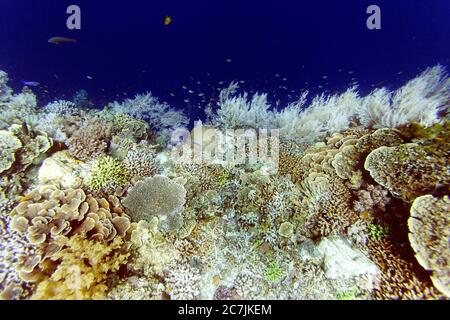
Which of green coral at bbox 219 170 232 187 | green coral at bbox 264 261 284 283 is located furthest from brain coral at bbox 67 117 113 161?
green coral at bbox 264 261 284 283

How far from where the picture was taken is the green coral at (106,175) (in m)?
4.96

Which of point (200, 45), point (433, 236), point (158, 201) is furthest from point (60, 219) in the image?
point (200, 45)

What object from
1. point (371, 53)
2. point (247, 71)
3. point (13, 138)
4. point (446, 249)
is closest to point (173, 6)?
point (247, 71)

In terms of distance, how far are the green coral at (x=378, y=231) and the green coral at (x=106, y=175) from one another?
4.71 m

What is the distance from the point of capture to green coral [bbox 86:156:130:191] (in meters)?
4.96

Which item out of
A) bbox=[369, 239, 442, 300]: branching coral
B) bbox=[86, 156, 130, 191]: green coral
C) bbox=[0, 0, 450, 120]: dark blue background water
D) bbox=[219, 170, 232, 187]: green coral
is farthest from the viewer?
bbox=[0, 0, 450, 120]: dark blue background water

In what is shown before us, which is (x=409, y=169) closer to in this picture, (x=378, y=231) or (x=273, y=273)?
(x=378, y=231)

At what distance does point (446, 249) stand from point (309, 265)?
73.6 inches

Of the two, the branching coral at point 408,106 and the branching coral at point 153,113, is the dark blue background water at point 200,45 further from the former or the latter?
the branching coral at point 408,106

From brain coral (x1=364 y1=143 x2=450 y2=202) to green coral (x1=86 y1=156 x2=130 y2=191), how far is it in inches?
190

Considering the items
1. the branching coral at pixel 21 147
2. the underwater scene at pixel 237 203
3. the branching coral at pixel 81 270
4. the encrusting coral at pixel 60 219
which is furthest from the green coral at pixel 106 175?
the branching coral at pixel 81 270

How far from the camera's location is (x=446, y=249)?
333 cm

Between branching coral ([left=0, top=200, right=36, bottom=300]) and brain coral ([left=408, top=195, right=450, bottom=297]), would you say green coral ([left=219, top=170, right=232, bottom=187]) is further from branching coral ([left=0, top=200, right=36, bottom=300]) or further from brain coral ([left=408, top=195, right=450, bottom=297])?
branching coral ([left=0, top=200, right=36, bottom=300])

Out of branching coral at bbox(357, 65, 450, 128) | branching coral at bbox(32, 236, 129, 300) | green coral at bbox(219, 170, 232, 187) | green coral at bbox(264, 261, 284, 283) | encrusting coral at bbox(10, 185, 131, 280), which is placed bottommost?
green coral at bbox(264, 261, 284, 283)
